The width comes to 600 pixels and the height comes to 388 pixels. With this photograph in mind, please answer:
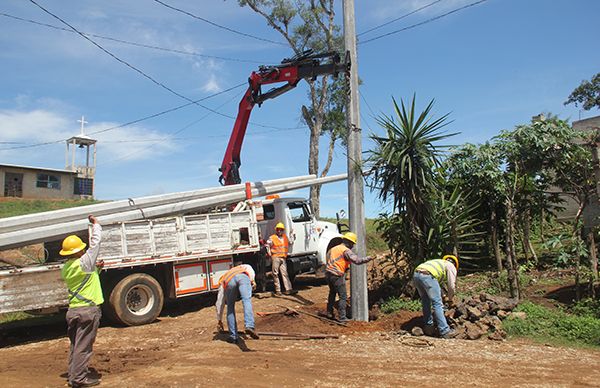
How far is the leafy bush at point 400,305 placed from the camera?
972 centimetres

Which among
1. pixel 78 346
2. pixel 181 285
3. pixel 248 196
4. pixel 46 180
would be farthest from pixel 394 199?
pixel 46 180

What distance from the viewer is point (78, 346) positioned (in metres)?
5.91

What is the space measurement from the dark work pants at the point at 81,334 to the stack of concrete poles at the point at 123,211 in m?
4.04

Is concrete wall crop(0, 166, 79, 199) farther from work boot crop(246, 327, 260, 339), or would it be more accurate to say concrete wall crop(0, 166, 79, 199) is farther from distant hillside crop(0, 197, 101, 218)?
work boot crop(246, 327, 260, 339)

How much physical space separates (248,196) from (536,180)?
24.8 ft

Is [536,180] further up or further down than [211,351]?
further up

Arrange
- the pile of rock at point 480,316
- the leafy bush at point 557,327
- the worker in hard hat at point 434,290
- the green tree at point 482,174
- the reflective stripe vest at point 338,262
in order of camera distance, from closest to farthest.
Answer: the leafy bush at point 557,327 < the pile of rock at point 480,316 < the worker in hard hat at point 434,290 < the reflective stripe vest at point 338,262 < the green tree at point 482,174

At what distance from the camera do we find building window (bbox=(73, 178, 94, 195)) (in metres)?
32.3

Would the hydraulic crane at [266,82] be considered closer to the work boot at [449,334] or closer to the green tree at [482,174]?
the green tree at [482,174]

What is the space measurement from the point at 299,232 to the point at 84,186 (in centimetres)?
2429

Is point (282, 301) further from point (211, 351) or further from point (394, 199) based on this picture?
point (211, 351)

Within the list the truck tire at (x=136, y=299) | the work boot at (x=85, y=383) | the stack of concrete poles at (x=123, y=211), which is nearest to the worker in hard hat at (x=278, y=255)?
the stack of concrete poles at (x=123, y=211)

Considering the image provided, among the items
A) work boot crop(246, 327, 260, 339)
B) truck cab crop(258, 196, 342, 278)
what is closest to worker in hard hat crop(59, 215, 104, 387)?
work boot crop(246, 327, 260, 339)

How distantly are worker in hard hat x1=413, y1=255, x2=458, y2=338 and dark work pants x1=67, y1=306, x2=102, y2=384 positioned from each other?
5.20 m
